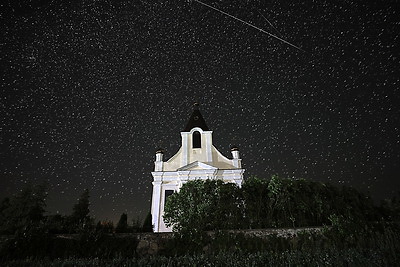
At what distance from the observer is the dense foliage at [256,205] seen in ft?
38.8

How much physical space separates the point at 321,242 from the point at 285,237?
Result: 5.00ft

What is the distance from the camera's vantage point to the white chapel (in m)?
23.3

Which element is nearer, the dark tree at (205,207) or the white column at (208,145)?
the dark tree at (205,207)

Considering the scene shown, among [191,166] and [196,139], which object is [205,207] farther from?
[196,139]

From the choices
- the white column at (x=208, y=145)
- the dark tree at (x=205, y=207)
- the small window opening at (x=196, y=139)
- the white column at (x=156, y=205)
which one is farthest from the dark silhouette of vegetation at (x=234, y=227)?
the small window opening at (x=196, y=139)

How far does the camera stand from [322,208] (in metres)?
12.8

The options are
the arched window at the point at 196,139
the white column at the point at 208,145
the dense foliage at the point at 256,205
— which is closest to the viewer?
the dense foliage at the point at 256,205

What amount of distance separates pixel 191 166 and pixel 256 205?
12352mm

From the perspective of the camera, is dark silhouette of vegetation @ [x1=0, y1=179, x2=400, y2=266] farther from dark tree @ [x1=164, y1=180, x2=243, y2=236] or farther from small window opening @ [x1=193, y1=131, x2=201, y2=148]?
small window opening @ [x1=193, y1=131, x2=201, y2=148]

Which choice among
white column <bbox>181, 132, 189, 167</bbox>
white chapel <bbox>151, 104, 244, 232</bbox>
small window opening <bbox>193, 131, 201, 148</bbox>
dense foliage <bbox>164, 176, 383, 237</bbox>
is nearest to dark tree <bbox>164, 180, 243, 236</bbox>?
dense foliage <bbox>164, 176, 383, 237</bbox>

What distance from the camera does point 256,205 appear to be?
41.6 ft

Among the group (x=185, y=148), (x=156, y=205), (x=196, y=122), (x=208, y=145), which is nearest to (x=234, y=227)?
(x=156, y=205)

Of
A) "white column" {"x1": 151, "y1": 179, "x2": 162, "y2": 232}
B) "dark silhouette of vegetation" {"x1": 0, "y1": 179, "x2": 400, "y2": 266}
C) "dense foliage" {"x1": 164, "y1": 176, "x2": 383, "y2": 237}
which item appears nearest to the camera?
"dark silhouette of vegetation" {"x1": 0, "y1": 179, "x2": 400, "y2": 266}

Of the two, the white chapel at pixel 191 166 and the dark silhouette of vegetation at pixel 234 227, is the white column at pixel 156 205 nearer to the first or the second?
the white chapel at pixel 191 166
